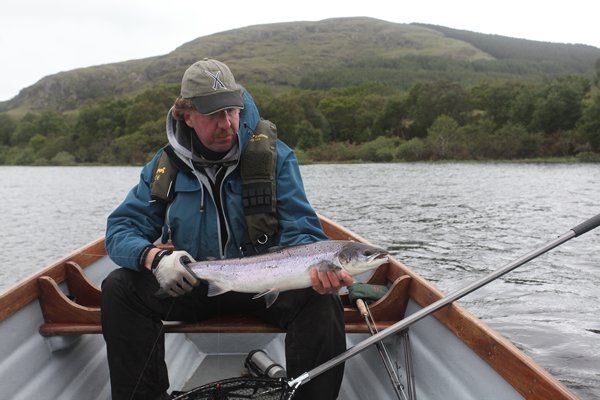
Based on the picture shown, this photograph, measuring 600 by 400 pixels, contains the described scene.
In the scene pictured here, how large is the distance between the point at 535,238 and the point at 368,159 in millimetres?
50757

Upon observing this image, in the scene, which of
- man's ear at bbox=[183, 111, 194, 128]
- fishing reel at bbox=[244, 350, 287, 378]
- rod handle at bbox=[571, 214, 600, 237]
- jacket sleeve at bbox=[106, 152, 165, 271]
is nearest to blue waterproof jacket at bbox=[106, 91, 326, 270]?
jacket sleeve at bbox=[106, 152, 165, 271]

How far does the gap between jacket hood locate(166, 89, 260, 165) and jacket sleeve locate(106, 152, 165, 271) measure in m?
0.23

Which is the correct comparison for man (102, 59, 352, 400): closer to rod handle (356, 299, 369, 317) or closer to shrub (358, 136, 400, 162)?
rod handle (356, 299, 369, 317)

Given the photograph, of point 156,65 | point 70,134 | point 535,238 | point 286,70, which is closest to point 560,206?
point 535,238

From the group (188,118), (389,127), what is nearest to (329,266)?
(188,118)

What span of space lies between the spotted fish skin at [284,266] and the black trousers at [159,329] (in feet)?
0.71

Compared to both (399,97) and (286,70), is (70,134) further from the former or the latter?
(286,70)

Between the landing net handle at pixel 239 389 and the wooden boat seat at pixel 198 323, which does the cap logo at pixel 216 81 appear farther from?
the landing net handle at pixel 239 389

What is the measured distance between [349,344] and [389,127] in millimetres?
83857

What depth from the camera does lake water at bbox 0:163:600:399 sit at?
→ 8380mm

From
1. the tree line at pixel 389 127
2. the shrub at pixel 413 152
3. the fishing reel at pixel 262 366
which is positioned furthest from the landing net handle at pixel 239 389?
the shrub at pixel 413 152

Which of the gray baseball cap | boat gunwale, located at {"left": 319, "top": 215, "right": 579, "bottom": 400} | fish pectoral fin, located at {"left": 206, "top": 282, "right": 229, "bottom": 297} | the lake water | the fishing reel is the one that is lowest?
the lake water

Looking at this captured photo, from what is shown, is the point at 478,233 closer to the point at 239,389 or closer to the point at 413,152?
the point at 239,389

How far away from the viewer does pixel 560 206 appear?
76.6 feet
